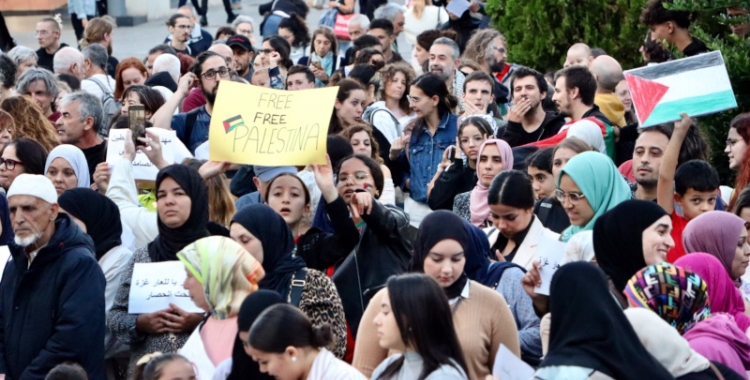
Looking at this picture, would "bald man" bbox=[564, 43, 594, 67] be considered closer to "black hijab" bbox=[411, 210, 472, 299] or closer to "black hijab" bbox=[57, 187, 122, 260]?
"black hijab" bbox=[57, 187, 122, 260]

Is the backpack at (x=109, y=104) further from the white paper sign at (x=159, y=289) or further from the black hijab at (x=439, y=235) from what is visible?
the black hijab at (x=439, y=235)

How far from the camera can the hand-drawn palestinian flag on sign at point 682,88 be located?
7492 mm

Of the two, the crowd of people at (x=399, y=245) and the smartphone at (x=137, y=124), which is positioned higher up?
the smartphone at (x=137, y=124)

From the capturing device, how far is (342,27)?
659 inches

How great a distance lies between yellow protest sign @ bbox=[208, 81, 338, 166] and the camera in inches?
295

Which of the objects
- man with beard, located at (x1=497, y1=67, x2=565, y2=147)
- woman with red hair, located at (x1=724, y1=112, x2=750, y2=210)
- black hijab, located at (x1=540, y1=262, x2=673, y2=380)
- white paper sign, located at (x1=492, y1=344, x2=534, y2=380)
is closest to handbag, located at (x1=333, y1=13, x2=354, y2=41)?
man with beard, located at (x1=497, y1=67, x2=565, y2=147)

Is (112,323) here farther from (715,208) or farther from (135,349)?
(715,208)

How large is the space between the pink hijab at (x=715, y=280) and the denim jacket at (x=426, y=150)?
3991 millimetres

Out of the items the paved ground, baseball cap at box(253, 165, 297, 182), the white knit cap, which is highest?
the white knit cap

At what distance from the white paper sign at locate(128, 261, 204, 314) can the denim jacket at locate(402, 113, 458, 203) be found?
344 cm

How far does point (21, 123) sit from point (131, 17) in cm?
1585

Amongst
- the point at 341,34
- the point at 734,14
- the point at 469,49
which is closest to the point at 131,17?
the point at 341,34

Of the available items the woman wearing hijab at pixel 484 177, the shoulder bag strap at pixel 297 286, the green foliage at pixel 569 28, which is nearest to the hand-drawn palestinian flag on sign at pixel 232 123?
the woman wearing hijab at pixel 484 177

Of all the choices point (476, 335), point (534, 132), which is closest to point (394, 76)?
point (534, 132)
